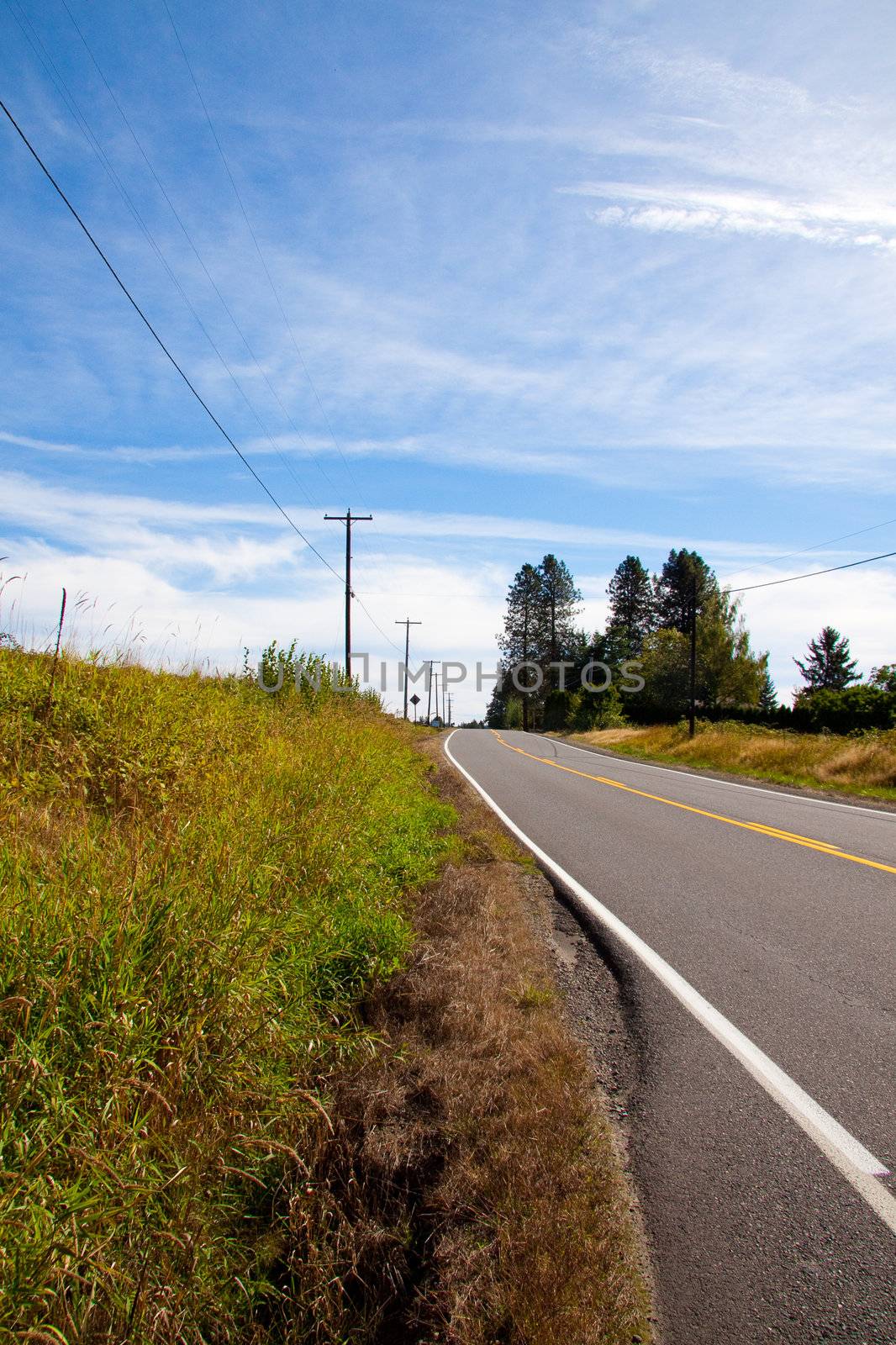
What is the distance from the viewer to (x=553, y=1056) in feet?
11.4

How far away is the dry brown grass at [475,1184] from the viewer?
2117 millimetres

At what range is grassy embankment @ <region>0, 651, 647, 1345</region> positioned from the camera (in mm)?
2117

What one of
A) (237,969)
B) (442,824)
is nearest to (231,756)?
(442,824)

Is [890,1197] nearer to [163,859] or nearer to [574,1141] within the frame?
[574,1141]

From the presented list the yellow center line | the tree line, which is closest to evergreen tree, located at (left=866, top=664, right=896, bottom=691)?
the tree line

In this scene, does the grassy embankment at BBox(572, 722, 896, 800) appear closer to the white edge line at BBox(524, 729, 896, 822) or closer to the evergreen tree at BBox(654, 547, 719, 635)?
the white edge line at BBox(524, 729, 896, 822)

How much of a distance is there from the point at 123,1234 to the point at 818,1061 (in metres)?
2.99

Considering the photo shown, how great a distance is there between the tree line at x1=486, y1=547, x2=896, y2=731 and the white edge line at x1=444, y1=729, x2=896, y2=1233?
3445cm

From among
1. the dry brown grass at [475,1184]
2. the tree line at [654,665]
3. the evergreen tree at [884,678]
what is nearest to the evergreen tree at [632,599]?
the tree line at [654,665]

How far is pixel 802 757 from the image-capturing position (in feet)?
71.4

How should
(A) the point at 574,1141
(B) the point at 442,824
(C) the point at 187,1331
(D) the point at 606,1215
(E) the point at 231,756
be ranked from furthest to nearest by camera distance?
(B) the point at 442,824 → (E) the point at 231,756 → (A) the point at 574,1141 → (D) the point at 606,1215 → (C) the point at 187,1331

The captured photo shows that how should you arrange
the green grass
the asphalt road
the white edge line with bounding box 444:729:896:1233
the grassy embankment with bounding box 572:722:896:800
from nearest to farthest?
the green grass → the asphalt road → the white edge line with bounding box 444:729:896:1233 → the grassy embankment with bounding box 572:722:896:800

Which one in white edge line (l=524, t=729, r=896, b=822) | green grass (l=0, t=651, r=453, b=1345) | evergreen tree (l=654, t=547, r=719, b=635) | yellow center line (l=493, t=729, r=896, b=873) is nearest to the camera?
green grass (l=0, t=651, r=453, b=1345)

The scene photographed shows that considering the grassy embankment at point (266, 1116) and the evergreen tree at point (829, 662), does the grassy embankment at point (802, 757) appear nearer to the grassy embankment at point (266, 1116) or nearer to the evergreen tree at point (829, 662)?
the grassy embankment at point (266, 1116)
